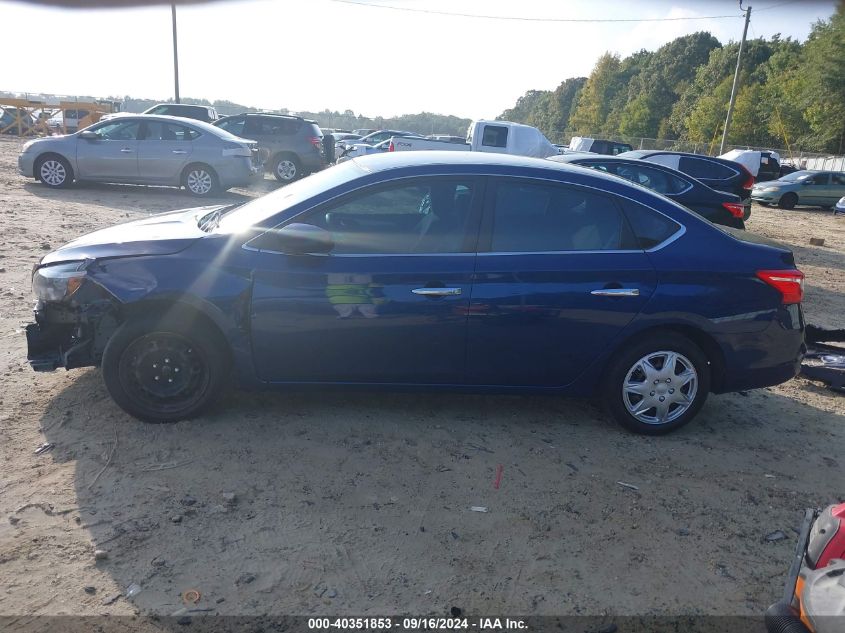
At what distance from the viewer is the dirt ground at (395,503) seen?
288cm

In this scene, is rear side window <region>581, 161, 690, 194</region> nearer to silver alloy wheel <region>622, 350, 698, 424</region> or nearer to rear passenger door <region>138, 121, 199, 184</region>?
silver alloy wheel <region>622, 350, 698, 424</region>

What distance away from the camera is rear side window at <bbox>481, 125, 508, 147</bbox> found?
16781mm

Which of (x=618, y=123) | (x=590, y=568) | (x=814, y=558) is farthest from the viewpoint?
(x=618, y=123)

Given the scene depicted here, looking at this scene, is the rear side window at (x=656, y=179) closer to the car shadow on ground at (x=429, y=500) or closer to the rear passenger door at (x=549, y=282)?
the car shadow on ground at (x=429, y=500)

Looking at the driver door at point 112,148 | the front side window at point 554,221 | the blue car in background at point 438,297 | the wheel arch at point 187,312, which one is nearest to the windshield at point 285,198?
the blue car in background at point 438,297

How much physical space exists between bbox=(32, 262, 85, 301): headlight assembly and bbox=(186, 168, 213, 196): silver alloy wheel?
9.98 meters

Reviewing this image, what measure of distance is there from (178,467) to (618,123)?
242ft

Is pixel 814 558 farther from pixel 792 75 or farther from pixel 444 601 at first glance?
pixel 792 75

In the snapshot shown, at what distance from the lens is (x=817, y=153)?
4522cm

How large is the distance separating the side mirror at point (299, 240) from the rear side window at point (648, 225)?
188 cm

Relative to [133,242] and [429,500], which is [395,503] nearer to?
[429,500]

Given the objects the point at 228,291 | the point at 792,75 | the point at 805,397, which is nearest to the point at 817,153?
the point at 792,75

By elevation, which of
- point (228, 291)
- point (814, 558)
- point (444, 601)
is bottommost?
point (444, 601)

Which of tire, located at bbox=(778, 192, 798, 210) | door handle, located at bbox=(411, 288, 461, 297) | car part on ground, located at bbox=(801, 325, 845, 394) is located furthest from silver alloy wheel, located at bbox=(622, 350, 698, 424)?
tire, located at bbox=(778, 192, 798, 210)
